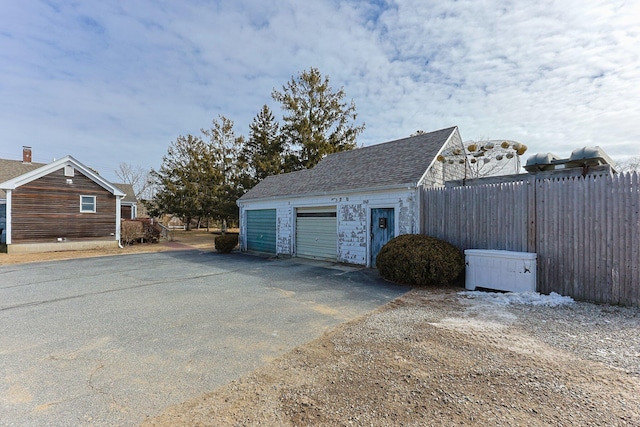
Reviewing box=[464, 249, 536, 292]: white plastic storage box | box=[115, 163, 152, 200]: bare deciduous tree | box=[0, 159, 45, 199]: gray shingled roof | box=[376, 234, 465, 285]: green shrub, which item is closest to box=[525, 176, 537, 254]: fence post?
box=[464, 249, 536, 292]: white plastic storage box

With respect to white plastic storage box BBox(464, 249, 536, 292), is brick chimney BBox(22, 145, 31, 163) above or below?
above

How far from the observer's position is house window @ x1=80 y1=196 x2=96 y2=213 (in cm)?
1659

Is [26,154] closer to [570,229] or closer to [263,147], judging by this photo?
[263,147]

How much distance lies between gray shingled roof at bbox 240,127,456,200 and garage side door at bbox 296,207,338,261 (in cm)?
94

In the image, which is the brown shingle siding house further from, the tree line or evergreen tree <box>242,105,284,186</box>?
evergreen tree <box>242,105,284,186</box>

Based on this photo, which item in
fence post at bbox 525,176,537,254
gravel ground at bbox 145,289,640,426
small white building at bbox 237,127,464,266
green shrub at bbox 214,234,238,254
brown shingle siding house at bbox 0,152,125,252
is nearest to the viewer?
gravel ground at bbox 145,289,640,426

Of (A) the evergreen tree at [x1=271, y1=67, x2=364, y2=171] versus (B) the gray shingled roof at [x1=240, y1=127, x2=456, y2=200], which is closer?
(B) the gray shingled roof at [x1=240, y1=127, x2=456, y2=200]

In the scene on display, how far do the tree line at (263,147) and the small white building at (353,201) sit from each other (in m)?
11.6

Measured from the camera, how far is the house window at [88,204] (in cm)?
1659

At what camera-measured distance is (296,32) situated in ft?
30.7

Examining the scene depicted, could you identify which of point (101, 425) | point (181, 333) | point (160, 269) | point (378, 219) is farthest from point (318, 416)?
point (160, 269)

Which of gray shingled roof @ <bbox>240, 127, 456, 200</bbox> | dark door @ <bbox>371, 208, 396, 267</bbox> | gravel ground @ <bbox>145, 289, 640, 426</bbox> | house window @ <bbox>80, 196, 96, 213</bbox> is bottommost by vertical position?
gravel ground @ <bbox>145, 289, 640, 426</bbox>

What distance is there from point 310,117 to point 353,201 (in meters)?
18.8

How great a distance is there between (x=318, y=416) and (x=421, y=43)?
10.2 meters
